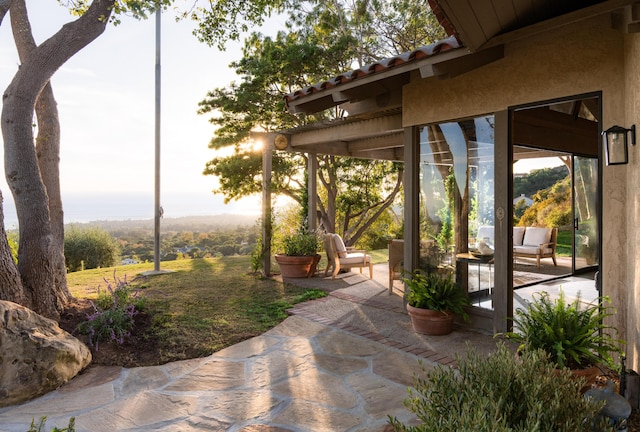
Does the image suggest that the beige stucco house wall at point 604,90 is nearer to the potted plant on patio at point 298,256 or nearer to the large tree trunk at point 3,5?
the potted plant on patio at point 298,256

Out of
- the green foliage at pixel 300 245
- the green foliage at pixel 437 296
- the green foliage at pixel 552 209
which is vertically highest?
the green foliage at pixel 552 209

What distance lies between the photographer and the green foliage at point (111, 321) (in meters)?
4.08

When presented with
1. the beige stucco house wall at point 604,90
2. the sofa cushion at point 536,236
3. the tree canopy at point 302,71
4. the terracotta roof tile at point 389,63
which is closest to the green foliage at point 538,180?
the tree canopy at point 302,71

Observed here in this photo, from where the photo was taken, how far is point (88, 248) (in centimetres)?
1122

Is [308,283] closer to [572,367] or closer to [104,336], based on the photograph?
[104,336]

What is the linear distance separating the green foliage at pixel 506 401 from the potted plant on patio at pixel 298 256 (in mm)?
6091

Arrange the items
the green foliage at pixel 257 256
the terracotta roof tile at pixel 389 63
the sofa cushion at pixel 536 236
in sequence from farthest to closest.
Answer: the sofa cushion at pixel 536 236 < the green foliage at pixel 257 256 < the terracotta roof tile at pixel 389 63

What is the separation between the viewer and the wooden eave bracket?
4.05 m

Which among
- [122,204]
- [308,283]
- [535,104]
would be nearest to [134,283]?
[308,283]

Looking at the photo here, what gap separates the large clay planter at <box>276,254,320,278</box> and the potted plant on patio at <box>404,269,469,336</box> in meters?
3.55

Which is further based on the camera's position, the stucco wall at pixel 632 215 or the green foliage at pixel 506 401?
the stucco wall at pixel 632 215

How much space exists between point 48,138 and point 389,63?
457cm

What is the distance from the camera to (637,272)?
2.79m

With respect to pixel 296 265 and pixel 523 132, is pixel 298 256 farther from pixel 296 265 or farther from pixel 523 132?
pixel 523 132
